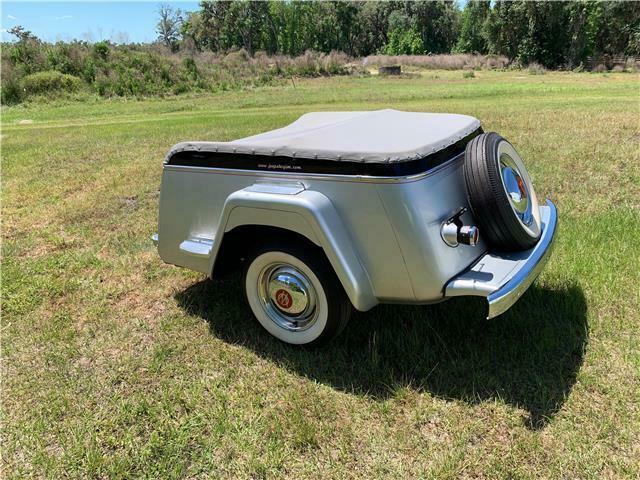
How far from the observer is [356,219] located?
253 centimetres

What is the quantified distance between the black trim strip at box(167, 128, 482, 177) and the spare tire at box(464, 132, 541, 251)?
0.56ft

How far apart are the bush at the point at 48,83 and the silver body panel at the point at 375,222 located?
27.0m

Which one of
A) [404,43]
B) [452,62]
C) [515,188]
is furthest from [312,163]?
[404,43]

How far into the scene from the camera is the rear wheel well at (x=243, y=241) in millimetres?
2803

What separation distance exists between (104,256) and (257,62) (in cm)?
3567

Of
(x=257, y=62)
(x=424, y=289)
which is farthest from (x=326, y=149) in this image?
(x=257, y=62)

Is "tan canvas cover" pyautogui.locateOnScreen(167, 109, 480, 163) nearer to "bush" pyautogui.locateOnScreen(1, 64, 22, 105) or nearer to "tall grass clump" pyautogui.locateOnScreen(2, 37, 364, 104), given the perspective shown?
"tall grass clump" pyautogui.locateOnScreen(2, 37, 364, 104)

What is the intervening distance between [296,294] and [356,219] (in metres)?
0.66

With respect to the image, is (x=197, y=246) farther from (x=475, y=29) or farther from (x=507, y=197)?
(x=475, y=29)

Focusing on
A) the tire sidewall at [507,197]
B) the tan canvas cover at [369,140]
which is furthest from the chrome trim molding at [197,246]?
the tire sidewall at [507,197]

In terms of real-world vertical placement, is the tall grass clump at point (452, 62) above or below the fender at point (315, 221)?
below

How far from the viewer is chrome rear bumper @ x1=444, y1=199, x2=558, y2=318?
2.35 m

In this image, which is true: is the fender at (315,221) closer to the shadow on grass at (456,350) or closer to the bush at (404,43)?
the shadow on grass at (456,350)

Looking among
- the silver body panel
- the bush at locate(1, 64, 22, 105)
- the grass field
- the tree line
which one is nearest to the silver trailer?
the silver body panel
